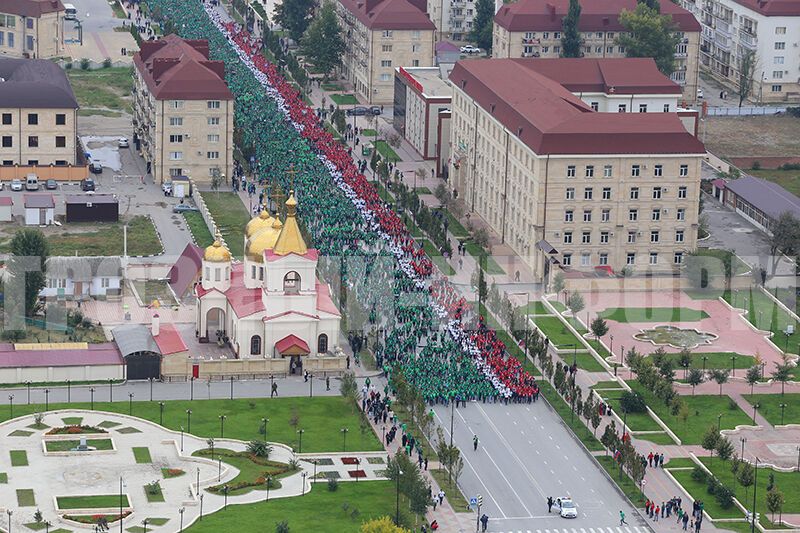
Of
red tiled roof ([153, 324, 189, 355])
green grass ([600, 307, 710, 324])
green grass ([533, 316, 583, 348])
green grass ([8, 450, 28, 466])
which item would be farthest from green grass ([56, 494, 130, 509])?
green grass ([600, 307, 710, 324])

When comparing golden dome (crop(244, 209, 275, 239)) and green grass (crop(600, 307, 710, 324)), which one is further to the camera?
green grass (crop(600, 307, 710, 324))

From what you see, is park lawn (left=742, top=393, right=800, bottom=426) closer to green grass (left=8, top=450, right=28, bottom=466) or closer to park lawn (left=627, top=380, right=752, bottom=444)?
park lawn (left=627, top=380, right=752, bottom=444)

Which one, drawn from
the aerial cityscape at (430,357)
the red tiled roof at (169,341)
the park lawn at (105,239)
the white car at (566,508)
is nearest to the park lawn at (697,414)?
the aerial cityscape at (430,357)

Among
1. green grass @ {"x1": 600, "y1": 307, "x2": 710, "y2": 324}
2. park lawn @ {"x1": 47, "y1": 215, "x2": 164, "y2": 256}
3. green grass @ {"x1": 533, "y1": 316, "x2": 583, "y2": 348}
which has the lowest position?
green grass @ {"x1": 533, "y1": 316, "x2": 583, "y2": 348}

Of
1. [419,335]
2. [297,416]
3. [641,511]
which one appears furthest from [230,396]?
[641,511]

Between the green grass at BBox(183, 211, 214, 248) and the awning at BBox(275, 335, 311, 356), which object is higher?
the green grass at BBox(183, 211, 214, 248)

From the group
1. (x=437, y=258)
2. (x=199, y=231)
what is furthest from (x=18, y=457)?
(x=437, y=258)

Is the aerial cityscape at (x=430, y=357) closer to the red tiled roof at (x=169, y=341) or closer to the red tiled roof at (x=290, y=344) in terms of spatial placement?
the red tiled roof at (x=169, y=341)
